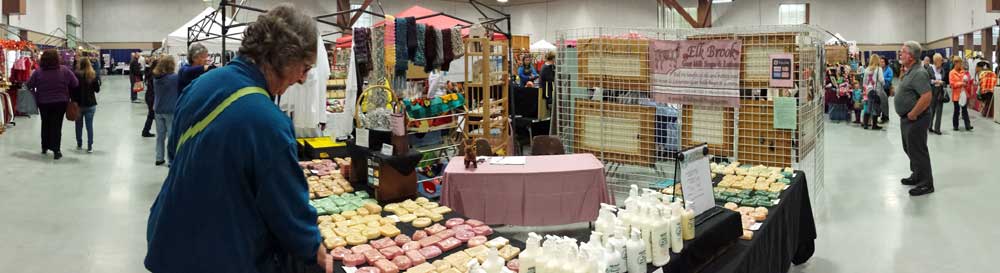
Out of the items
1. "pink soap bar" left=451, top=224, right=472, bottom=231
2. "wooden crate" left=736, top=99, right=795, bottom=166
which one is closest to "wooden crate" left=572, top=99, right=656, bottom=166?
"wooden crate" left=736, top=99, right=795, bottom=166

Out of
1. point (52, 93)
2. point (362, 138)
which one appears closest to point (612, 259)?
point (362, 138)

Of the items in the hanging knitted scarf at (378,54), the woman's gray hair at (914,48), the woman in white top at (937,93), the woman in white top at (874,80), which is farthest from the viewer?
the woman in white top at (874,80)

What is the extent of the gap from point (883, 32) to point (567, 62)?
892 inches

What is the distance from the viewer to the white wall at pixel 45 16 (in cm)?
1809

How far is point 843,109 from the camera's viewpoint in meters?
12.6

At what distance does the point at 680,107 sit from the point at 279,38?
3785mm

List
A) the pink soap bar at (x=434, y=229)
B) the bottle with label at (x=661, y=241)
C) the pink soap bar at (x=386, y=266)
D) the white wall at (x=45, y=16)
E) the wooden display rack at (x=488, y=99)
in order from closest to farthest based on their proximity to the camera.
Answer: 1. the bottle with label at (x=661, y=241)
2. the pink soap bar at (x=386, y=266)
3. the pink soap bar at (x=434, y=229)
4. the wooden display rack at (x=488, y=99)
5. the white wall at (x=45, y=16)

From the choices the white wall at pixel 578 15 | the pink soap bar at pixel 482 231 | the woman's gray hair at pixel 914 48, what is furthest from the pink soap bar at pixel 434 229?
the white wall at pixel 578 15

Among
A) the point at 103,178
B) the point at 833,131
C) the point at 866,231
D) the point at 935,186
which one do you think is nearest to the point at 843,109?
the point at 833,131

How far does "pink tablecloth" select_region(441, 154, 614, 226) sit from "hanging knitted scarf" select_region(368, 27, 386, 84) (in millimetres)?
1340

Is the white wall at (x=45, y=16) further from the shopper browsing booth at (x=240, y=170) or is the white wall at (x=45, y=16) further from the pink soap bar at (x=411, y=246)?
the shopper browsing booth at (x=240, y=170)

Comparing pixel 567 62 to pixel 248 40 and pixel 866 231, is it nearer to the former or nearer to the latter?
pixel 866 231

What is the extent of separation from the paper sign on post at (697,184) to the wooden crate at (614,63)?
230cm

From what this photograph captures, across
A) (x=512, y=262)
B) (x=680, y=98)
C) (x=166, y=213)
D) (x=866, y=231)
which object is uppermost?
(x=680, y=98)
